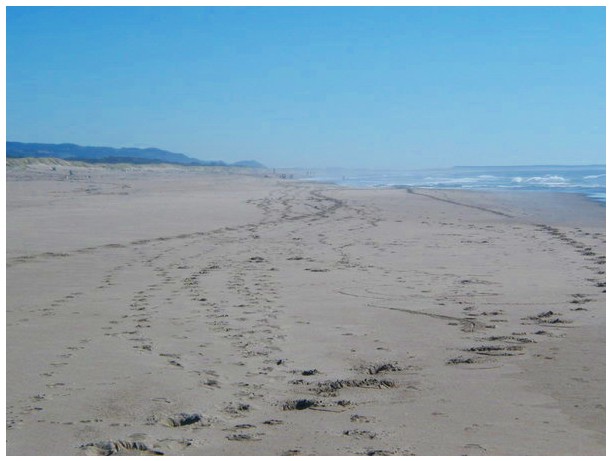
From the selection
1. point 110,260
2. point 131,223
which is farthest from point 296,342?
point 131,223

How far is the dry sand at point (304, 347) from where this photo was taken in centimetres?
403

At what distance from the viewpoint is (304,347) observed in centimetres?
586

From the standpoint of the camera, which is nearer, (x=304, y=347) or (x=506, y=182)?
(x=304, y=347)

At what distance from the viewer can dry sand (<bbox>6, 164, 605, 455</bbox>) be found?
13.2 ft

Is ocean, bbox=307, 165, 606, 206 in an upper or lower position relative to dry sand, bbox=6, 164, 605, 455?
upper

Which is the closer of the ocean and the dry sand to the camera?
the dry sand

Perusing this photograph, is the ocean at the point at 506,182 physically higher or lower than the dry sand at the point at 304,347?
higher

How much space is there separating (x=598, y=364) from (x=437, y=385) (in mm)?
1249

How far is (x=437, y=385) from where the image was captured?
487 centimetres

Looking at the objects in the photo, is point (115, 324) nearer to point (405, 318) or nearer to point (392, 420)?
point (405, 318)

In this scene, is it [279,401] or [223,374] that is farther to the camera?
[223,374]

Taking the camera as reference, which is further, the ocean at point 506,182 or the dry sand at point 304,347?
the ocean at point 506,182

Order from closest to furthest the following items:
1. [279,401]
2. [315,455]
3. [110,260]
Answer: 1. [315,455]
2. [279,401]
3. [110,260]

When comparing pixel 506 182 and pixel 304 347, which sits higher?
pixel 506 182
